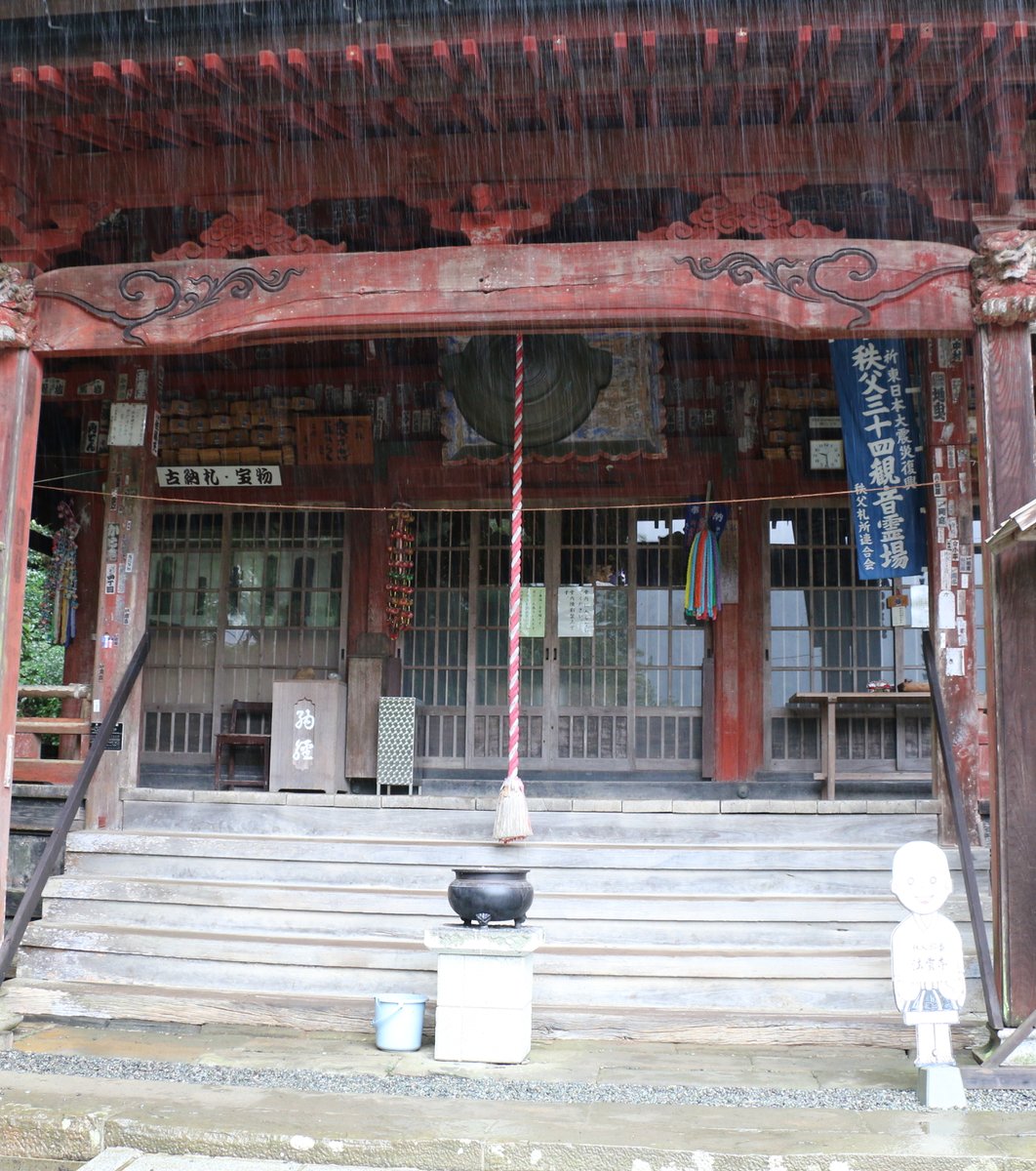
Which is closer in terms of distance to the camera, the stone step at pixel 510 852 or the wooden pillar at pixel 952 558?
the stone step at pixel 510 852

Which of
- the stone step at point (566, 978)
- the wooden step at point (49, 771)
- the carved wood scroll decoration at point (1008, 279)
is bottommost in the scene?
the stone step at point (566, 978)

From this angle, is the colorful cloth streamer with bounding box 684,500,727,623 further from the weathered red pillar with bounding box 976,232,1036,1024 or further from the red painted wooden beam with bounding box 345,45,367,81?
the red painted wooden beam with bounding box 345,45,367,81

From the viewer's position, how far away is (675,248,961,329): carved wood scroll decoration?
5.77 m

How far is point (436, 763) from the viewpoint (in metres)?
9.45

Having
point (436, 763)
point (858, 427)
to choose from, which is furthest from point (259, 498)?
point (858, 427)

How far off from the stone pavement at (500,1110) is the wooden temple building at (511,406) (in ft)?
1.86

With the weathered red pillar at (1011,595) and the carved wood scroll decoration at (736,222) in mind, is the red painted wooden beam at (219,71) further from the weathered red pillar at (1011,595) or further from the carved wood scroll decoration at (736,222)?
the weathered red pillar at (1011,595)

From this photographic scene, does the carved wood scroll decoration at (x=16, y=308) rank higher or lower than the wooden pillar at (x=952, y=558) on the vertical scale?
higher

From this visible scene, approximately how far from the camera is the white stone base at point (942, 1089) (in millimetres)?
4820

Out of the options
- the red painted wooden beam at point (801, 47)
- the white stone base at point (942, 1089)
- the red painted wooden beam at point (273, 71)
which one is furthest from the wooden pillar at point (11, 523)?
the white stone base at point (942, 1089)

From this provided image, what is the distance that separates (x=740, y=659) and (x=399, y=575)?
2.79 metres

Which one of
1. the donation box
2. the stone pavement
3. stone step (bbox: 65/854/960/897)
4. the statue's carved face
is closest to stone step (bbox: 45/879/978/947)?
stone step (bbox: 65/854/960/897)

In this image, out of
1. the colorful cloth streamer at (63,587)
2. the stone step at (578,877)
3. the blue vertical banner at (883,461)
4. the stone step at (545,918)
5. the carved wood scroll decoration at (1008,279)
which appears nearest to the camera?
the carved wood scroll decoration at (1008,279)

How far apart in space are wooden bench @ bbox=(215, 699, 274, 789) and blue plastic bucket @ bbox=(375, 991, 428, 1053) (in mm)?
4079
